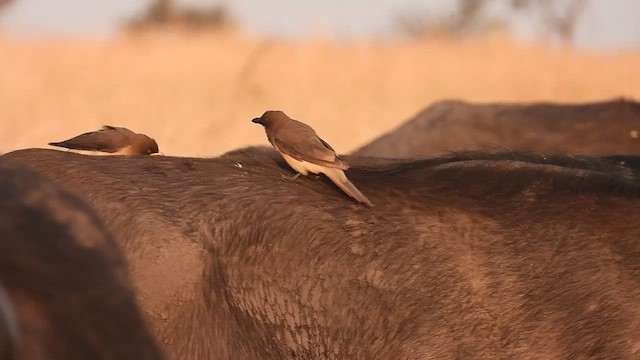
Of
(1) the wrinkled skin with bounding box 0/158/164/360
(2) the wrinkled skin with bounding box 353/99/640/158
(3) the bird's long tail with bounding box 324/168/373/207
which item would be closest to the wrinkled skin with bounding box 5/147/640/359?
(3) the bird's long tail with bounding box 324/168/373/207

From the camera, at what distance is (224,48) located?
1595cm

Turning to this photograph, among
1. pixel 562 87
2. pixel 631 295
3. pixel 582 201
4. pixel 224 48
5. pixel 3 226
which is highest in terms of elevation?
pixel 224 48

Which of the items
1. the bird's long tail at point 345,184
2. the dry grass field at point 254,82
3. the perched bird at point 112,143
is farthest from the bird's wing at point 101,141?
the dry grass field at point 254,82

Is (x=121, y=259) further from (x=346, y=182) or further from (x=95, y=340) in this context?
(x=346, y=182)

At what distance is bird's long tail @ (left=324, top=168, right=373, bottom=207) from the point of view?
291cm

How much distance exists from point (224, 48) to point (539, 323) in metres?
13.5

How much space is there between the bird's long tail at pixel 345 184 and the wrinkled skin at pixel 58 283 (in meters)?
1.45

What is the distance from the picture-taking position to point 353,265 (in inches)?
109

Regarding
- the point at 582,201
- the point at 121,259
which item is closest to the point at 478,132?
the point at 582,201

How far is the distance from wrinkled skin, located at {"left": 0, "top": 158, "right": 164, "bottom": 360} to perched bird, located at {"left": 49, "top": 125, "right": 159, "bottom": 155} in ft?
5.30

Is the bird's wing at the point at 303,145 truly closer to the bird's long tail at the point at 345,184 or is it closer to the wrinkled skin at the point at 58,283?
the bird's long tail at the point at 345,184

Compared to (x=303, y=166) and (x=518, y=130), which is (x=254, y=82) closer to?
(x=518, y=130)

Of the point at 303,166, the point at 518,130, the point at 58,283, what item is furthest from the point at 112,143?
the point at 518,130

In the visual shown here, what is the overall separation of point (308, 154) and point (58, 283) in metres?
1.67
